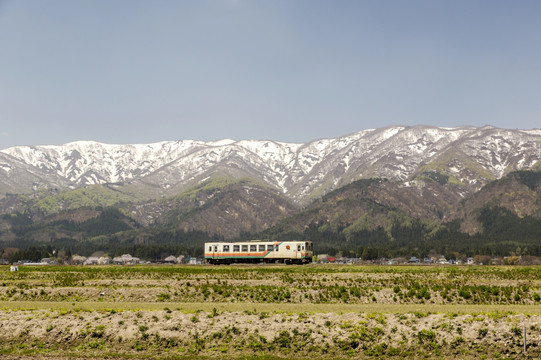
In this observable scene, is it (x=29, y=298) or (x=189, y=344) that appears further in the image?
(x=29, y=298)

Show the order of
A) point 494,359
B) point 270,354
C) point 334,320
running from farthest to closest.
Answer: point 334,320 → point 270,354 → point 494,359

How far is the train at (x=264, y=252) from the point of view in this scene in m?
149

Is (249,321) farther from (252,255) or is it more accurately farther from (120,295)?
(252,255)

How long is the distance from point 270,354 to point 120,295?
35.1 meters

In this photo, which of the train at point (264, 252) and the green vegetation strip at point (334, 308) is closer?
the green vegetation strip at point (334, 308)

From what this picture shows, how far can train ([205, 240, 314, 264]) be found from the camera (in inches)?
5861

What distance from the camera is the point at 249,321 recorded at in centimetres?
4262

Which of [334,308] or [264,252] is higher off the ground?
[334,308]

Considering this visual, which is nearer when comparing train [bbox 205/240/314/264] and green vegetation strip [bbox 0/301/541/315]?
green vegetation strip [bbox 0/301/541/315]

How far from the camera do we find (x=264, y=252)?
151m

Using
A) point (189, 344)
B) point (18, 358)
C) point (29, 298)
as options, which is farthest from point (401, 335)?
point (29, 298)

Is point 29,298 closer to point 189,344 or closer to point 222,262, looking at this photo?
point 189,344

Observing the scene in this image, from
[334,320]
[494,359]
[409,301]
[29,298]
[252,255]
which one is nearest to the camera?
[494,359]

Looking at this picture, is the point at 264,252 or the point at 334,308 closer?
the point at 334,308
